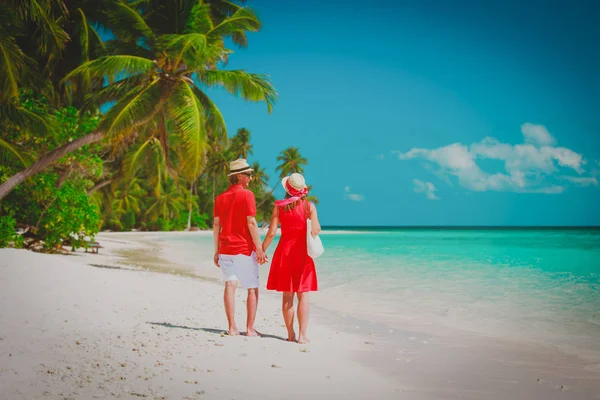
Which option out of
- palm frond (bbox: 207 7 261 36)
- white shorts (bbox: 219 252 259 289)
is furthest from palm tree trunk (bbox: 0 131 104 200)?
white shorts (bbox: 219 252 259 289)

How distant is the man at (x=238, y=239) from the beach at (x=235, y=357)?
1.89ft

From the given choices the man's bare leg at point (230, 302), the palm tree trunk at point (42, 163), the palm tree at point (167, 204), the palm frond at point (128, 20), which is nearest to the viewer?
the man's bare leg at point (230, 302)

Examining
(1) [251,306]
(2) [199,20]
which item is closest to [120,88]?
(2) [199,20]

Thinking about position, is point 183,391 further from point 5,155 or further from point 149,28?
point 149,28

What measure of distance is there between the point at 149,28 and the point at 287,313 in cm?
1105

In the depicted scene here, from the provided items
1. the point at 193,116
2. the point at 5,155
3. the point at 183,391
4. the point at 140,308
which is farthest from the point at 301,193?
the point at 5,155

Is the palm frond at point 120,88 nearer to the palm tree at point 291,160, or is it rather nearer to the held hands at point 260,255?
the held hands at point 260,255

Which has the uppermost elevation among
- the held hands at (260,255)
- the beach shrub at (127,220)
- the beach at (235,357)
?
the held hands at (260,255)

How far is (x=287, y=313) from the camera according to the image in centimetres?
501

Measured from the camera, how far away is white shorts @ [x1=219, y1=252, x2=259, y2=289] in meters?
5.01

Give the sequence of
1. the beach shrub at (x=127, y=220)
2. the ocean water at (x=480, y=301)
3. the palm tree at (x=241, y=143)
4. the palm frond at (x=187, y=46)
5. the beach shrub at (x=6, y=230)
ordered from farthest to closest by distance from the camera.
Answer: the palm tree at (x=241, y=143) < the beach shrub at (x=127, y=220) < the beach shrub at (x=6, y=230) < the palm frond at (x=187, y=46) < the ocean water at (x=480, y=301)

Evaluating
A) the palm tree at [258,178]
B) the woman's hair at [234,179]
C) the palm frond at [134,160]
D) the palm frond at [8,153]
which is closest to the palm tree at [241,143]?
the palm tree at [258,178]

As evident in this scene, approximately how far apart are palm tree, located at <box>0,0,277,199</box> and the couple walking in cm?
699

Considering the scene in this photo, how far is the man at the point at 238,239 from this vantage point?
16.4ft
